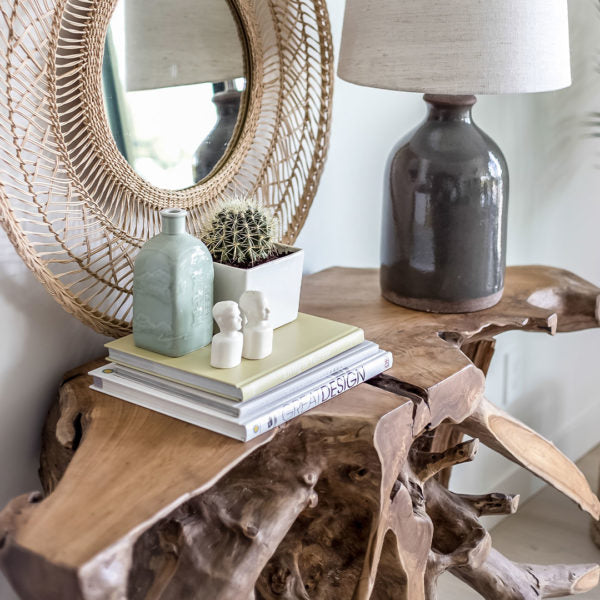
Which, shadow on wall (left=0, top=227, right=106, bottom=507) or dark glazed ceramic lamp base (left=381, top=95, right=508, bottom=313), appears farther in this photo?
dark glazed ceramic lamp base (left=381, top=95, right=508, bottom=313)

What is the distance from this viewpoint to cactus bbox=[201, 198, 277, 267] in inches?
40.6

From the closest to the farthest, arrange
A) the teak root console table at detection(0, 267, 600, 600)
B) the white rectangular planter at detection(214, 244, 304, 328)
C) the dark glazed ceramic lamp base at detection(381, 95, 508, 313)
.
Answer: the teak root console table at detection(0, 267, 600, 600)
the white rectangular planter at detection(214, 244, 304, 328)
the dark glazed ceramic lamp base at detection(381, 95, 508, 313)

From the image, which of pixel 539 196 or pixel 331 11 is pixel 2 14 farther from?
pixel 539 196

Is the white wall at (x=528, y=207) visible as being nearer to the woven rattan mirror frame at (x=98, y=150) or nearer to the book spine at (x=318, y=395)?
the woven rattan mirror frame at (x=98, y=150)

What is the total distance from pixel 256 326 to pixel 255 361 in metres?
0.04

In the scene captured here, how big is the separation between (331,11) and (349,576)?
38.2 inches

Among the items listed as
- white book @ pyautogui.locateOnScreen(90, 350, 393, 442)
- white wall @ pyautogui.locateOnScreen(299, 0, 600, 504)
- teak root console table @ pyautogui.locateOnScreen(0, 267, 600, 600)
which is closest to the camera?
teak root console table @ pyautogui.locateOnScreen(0, 267, 600, 600)

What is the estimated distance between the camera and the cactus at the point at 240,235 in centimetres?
103

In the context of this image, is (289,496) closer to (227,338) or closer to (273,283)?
(227,338)

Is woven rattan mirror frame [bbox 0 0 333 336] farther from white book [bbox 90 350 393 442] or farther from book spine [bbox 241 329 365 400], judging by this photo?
book spine [bbox 241 329 365 400]

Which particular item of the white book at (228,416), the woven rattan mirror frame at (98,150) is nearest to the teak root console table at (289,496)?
the white book at (228,416)

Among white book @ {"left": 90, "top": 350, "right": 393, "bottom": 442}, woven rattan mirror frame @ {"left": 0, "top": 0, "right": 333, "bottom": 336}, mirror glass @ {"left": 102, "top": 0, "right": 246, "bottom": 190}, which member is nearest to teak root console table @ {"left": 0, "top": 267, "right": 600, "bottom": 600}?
white book @ {"left": 90, "top": 350, "right": 393, "bottom": 442}

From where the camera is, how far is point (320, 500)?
103 centimetres

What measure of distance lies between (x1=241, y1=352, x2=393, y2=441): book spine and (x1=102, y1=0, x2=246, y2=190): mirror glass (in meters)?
0.40
